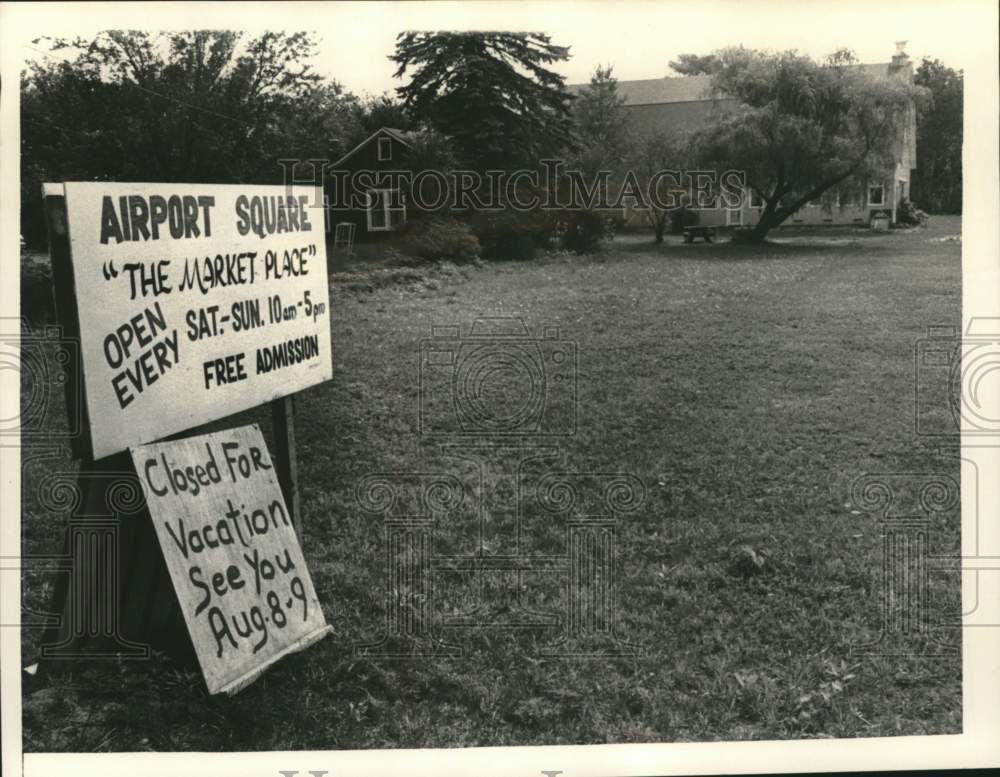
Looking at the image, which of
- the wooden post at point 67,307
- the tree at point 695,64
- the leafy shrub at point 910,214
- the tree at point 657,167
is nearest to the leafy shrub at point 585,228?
the tree at point 657,167

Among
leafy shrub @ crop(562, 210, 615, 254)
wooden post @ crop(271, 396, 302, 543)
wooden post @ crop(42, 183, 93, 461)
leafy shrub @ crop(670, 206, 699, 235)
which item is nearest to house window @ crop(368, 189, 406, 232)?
leafy shrub @ crop(562, 210, 615, 254)

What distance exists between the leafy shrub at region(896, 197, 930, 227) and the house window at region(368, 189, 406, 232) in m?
2.55

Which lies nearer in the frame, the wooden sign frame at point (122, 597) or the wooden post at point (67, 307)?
the wooden post at point (67, 307)

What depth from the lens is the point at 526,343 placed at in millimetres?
4301

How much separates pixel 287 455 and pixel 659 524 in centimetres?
189

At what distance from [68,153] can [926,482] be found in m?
4.48

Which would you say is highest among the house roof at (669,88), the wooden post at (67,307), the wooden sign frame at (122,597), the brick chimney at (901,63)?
the brick chimney at (901,63)

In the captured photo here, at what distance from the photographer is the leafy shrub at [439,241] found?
437cm

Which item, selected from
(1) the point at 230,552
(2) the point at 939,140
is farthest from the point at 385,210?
(2) the point at 939,140

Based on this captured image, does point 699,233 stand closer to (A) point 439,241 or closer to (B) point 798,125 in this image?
(B) point 798,125

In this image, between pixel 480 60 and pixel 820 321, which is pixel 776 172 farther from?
pixel 480 60

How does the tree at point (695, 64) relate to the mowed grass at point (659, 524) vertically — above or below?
above

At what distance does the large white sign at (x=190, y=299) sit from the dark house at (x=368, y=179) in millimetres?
134

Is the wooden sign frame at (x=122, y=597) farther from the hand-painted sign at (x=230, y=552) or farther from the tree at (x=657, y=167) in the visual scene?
the tree at (x=657, y=167)
